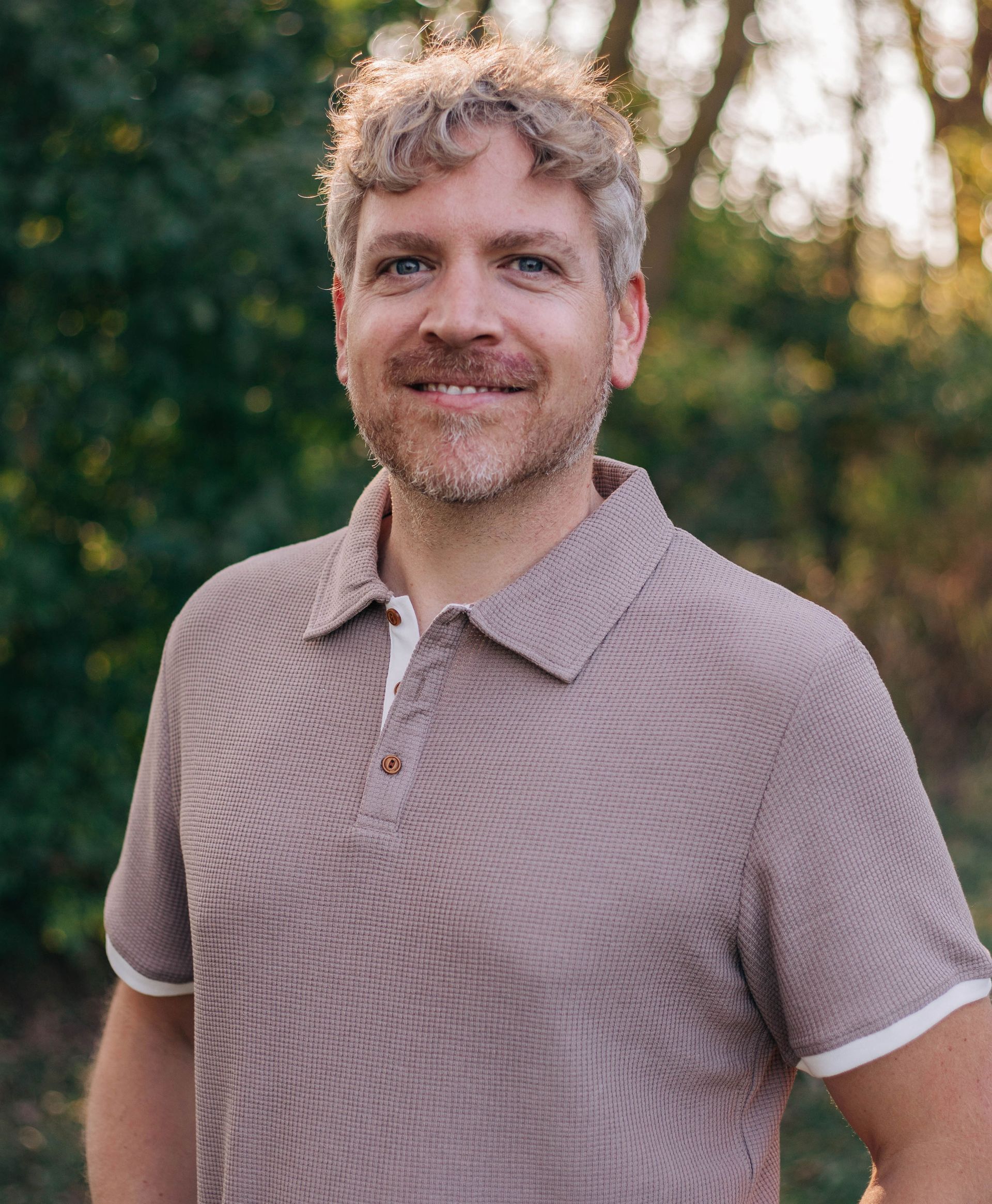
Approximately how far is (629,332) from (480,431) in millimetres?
355

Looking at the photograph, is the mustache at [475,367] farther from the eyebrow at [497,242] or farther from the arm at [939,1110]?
the arm at [939,1110]

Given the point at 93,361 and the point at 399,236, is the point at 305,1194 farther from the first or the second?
the point at 93,361

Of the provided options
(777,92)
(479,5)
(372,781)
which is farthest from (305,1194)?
(777,92)

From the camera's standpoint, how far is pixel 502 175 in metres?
1.68

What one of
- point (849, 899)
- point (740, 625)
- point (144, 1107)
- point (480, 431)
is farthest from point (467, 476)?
point (144, 1107)

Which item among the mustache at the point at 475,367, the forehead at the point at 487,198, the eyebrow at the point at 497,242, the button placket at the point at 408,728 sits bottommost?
the button placket at the point at 408,728

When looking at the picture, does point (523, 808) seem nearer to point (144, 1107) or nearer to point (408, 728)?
point (408, 728)

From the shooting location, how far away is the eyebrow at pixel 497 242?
5.48ft

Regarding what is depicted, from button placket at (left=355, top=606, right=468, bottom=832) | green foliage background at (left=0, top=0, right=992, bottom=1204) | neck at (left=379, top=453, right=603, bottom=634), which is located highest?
neck at (left=379, top=453, right=603, bottom=634)

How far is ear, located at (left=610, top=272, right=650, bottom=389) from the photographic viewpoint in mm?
1861

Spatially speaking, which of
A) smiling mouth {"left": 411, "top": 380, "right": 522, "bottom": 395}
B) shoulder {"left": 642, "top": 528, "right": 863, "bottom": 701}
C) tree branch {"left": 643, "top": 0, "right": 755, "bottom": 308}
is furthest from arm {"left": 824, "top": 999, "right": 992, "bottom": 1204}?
tree branch {"left": 643, "top": 0, "right": 755, "bottom": 308}

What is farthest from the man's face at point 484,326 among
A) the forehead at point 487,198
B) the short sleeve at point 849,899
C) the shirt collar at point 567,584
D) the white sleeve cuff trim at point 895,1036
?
the white sleeve cuff trim at point 895,1036

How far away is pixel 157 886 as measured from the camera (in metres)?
1.92

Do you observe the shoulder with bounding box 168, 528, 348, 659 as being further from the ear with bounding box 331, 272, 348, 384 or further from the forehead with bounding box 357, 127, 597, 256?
the forehead with bounding box 357, 127, 597, 256
